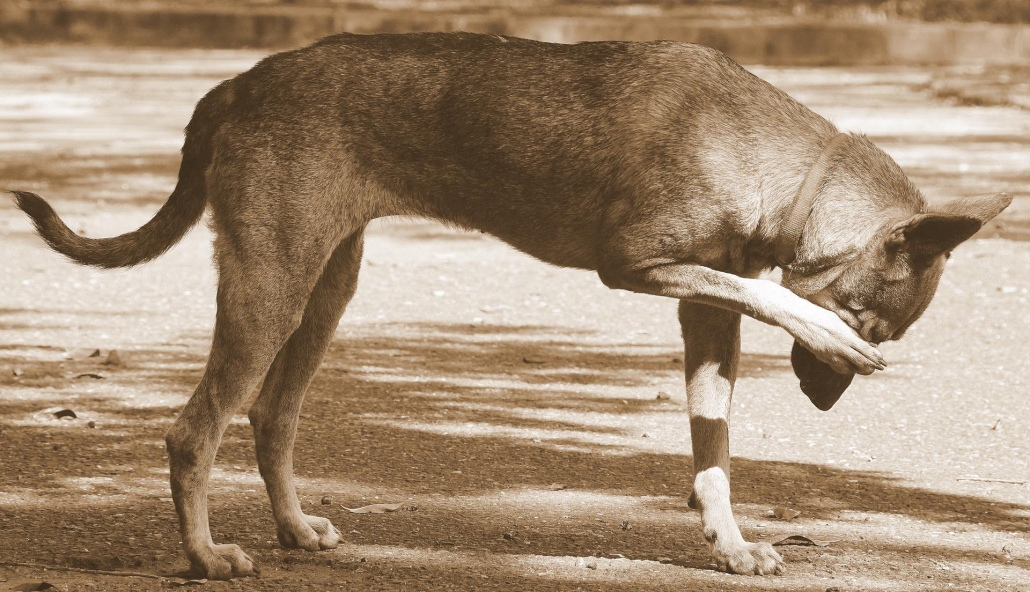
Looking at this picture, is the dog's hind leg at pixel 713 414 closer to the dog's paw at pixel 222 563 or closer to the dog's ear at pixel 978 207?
the dog's ear at pixel 978 207

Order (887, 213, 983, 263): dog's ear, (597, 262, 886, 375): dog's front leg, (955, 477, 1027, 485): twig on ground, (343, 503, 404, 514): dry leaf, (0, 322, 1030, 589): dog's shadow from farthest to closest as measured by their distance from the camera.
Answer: (955, 477, 1027, 485): twig on ground, (343, 503, 404, 514): dry leaf, (0, 322, 1030, 589): dog's shadow, (597, 262, 886, 375): dog's front leg, (887, 213, 983, 263): dog's ear

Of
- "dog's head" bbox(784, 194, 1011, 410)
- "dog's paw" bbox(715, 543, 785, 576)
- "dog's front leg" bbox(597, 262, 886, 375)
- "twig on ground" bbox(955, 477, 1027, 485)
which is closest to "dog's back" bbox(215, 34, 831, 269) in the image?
"dog's front leg" bbox(597, 262, 886, 375)

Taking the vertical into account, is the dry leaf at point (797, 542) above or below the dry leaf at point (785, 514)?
above

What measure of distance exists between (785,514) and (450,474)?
135cm

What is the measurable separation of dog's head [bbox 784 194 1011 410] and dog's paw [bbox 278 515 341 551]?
1753 mm

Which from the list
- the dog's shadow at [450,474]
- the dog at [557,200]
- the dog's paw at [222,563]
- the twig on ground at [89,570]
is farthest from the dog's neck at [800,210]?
the twig on ground at [89,570]

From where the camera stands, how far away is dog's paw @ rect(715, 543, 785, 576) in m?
4.95

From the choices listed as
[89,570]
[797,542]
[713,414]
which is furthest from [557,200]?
[89,570]

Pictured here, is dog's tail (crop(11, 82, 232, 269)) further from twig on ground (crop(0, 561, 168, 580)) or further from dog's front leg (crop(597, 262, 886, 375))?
dog's front leg (crop(597, 262, 886, 375))

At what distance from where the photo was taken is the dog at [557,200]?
16.0 feet

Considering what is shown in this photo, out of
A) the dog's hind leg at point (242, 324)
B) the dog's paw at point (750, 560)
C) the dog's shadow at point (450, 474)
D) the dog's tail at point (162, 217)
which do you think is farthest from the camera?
the dog's shadow at point (450, 474)

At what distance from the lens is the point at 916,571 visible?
506 cm

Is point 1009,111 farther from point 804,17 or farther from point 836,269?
point 836,269

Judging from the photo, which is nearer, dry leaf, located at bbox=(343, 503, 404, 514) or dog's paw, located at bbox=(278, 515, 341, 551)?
dog's paw, located at bbox=(278, 515, 341, 551)
